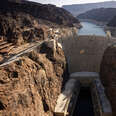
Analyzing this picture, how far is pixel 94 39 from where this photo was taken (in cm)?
4425

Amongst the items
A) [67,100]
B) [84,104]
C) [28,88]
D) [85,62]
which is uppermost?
[28,88]

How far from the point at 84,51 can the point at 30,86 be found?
26576mm

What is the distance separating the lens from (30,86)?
63.5ft

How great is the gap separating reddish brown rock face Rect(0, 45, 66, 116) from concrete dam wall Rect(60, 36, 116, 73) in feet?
43.3

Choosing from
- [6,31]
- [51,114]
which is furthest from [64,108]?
[6,31]

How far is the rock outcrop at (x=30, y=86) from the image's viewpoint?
1539 cm

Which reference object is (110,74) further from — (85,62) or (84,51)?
(84,51)

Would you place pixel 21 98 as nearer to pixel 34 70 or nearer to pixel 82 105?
pixel 34 70

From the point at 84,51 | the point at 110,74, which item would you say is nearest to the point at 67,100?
the point at 110,74

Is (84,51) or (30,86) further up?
(30,86)

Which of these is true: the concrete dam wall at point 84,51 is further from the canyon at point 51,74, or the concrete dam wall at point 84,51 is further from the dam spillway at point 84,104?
the dam spillway at point 84,104

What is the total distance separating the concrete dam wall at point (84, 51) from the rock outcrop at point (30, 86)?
11.8m

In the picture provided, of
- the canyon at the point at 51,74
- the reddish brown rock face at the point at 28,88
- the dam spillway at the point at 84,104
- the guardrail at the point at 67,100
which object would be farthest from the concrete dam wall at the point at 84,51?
the reddish brown rock face at the point at 28,88

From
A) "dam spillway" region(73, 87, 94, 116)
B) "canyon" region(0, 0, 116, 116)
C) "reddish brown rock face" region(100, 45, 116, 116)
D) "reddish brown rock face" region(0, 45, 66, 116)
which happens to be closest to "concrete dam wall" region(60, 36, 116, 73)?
"canyon" region(0, 0, 116, 116)
